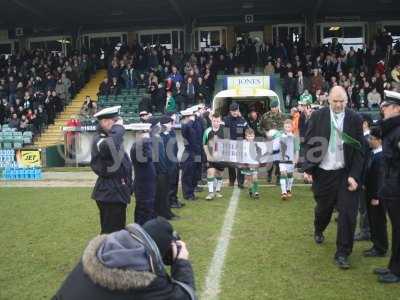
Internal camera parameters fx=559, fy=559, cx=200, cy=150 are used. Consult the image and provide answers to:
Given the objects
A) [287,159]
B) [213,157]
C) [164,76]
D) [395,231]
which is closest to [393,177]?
[395,231]

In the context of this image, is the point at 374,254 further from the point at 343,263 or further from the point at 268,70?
the point at 268,70

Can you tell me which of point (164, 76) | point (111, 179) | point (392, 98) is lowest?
point (111, 179)

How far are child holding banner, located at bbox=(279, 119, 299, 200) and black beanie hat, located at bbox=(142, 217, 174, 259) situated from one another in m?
7.67

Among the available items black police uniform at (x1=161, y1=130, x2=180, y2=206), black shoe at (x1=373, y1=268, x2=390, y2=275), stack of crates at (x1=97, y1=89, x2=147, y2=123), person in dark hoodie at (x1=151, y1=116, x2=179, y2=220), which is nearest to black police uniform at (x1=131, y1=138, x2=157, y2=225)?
person in dark hoodie at (x1=151, y1=116, x2=179, y2=220)

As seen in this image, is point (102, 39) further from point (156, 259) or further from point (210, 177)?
point (156, 259)

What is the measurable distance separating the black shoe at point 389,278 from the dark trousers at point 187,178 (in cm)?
559

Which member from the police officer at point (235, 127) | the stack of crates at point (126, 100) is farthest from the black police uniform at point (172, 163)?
the stack of crates at point (126, 100)

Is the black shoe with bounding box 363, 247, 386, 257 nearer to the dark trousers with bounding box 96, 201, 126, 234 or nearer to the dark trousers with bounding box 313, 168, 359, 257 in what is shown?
the dark trousers with bounding box 313, 168, 359, 257

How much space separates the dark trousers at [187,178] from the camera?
35.5 ft

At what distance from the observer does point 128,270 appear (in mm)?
2600

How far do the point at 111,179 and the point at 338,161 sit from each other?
2.53m

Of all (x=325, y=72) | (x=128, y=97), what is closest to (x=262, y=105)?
(x=325, y=72)

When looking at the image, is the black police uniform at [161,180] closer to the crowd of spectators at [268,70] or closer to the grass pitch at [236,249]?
the grass pitch at [236,249]

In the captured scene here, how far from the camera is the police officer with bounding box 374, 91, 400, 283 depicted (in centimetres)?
545
